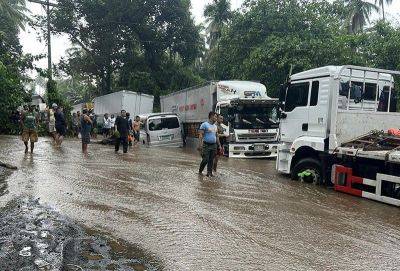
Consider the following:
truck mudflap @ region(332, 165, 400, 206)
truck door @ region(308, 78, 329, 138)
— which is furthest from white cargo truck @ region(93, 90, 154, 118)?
truck mudflap @ region(332, 165, 400, 206)

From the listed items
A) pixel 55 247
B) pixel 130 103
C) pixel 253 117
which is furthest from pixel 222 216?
pixel 130 103

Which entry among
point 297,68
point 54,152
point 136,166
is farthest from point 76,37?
point 136,166

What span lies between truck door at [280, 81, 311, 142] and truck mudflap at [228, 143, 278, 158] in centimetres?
493

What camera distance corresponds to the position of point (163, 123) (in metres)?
20.6

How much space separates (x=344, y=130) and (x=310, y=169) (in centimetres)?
132

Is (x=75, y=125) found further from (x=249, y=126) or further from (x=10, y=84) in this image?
(x=249, y=126)

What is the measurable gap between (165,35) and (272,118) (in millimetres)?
20505

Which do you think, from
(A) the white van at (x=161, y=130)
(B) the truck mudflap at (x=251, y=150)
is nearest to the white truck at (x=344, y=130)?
(B) the truck mudflap at (x=251, y=150)

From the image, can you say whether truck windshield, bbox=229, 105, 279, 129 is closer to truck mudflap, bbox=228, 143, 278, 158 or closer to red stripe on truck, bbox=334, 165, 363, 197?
truck mudflap, bbox=228, 143, 278, 158

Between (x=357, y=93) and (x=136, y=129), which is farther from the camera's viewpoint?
(x=136, y=129)

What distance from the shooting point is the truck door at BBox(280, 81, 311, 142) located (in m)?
10.1

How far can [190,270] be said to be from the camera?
4.32m

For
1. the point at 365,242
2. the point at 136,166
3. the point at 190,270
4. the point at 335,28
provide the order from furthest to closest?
the point at 335,28, the point at 136,166, the point at 365,242, the point at 190,270

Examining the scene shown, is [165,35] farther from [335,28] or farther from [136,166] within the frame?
[136,166]
